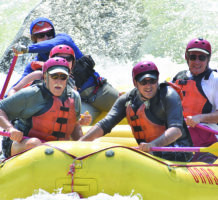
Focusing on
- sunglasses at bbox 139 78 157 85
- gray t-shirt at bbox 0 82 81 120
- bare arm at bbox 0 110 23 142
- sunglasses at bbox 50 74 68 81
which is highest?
sunglasses at bbox 50 74 68 81

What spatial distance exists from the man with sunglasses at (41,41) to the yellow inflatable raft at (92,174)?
5.02ft

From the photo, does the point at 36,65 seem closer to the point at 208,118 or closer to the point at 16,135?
the point at 16,135

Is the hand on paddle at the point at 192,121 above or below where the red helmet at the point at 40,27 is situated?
below

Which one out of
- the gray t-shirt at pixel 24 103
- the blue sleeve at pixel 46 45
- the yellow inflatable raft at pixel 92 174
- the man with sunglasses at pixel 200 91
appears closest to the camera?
the yellow inflatable raft at pixel 92 174

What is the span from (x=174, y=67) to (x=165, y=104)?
5.56 meters

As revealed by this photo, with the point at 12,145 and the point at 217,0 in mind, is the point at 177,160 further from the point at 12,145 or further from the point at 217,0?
the point at 217,0

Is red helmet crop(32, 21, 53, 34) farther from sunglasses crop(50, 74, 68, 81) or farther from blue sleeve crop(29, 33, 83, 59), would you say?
sunglasses crop(50, 74, 68, 81)

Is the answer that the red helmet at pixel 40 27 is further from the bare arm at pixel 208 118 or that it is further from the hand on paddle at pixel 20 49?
the bare arm at pixel 208 118

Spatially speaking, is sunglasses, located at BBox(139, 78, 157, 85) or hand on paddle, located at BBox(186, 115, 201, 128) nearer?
sunglasses, located at BBox(139, 78, 157, 85)

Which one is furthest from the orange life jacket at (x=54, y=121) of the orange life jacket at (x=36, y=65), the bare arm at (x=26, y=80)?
the orange life jacket at (x=36, y=65)

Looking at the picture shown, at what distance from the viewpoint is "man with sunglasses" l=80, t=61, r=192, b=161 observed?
11.0 ft

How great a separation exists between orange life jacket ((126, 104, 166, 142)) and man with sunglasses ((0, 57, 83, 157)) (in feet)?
1.44

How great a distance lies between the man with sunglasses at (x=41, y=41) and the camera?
450 cm

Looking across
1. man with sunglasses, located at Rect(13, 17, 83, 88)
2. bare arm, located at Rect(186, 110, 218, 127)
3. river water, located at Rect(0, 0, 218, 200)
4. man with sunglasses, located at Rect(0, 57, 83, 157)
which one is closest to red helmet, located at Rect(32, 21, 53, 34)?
man with sunglasses, located at Rect(13, 17, 83, 88)
